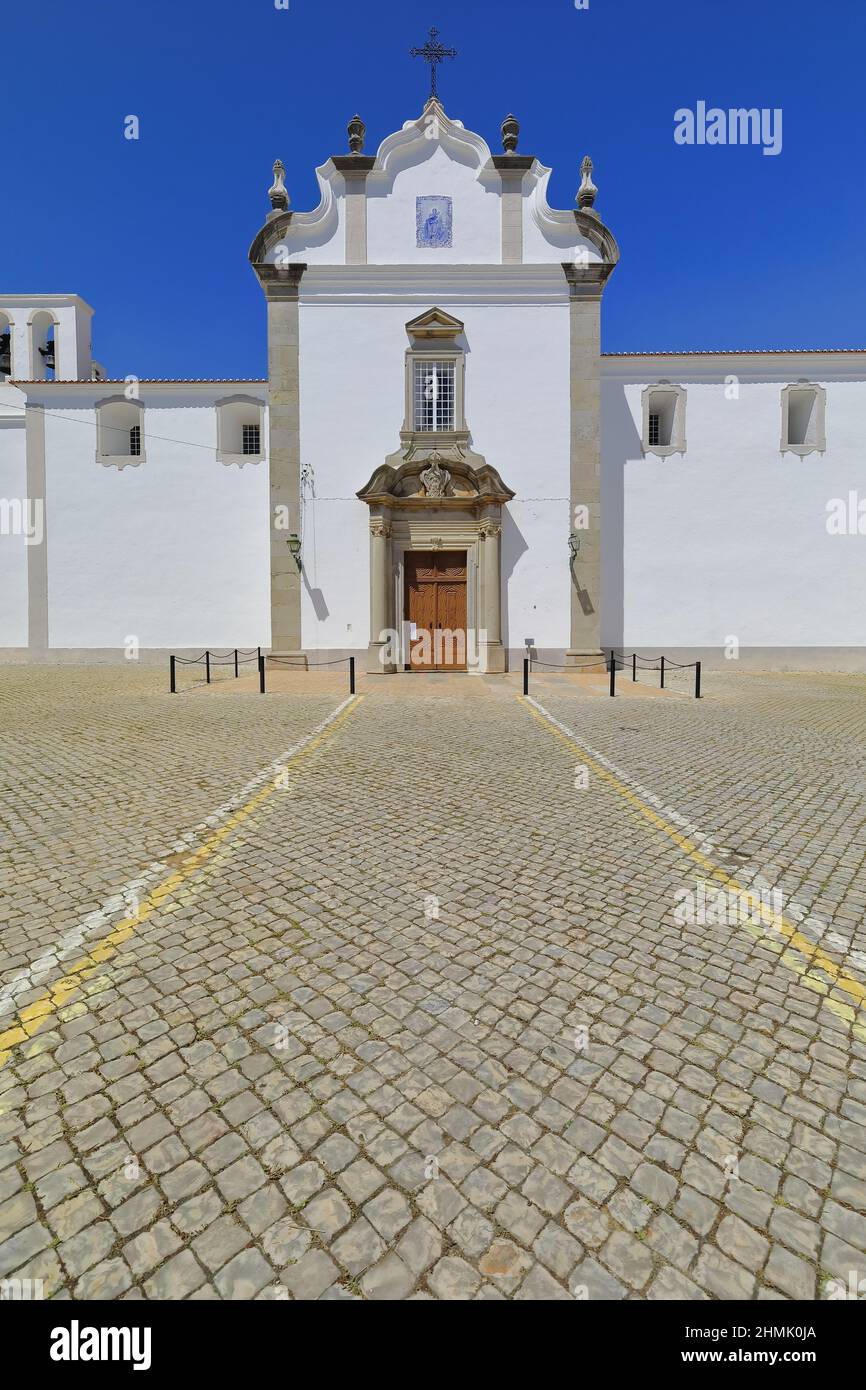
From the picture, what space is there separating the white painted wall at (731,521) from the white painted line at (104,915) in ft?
56.7

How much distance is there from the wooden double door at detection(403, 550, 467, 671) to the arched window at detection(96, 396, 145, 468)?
10581 millimetres

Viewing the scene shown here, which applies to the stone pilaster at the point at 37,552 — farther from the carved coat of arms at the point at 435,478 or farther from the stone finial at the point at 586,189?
the stone finial at the point at 586,189

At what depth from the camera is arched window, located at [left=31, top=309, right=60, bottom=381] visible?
25.7 meters

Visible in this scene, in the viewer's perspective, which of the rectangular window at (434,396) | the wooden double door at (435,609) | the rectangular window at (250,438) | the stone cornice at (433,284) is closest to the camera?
the stone cornice at (433,284)

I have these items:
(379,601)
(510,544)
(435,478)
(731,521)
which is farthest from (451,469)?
(731,521)

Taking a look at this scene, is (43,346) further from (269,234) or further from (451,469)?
(451,469)

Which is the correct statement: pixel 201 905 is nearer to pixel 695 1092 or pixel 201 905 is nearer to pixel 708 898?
pixel 695 1092

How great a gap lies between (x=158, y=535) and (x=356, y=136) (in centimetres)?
1351

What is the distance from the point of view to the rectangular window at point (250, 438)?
22000mm

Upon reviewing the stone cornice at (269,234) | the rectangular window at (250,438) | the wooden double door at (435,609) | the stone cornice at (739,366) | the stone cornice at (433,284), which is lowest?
the wooden double door at (435,609)

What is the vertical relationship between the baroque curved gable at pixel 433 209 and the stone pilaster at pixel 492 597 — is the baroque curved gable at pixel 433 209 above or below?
above

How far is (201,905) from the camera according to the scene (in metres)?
3.83

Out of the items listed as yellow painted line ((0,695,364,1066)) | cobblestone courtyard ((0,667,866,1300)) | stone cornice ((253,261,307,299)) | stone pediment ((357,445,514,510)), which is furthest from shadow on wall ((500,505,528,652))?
yellow painted line ((0,695,364,1066))

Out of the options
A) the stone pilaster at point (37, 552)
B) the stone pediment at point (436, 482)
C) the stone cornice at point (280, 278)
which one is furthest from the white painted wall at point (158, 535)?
the stone pediment at point (436, 482)
